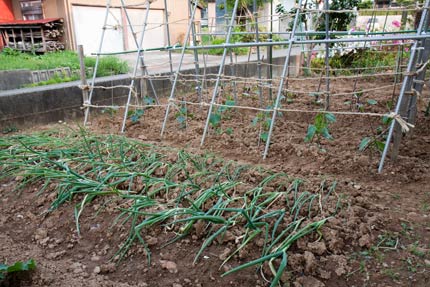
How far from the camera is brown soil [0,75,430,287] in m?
1.58

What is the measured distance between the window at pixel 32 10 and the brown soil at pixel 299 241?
24.4 ft

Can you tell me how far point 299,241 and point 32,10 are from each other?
9.16 meters

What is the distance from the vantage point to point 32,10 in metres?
8.74

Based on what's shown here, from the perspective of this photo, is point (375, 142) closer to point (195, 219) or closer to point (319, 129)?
point (319, 129)

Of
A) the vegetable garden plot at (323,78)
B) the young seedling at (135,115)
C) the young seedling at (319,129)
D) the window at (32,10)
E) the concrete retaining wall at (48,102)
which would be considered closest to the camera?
the vegetable garden plot at (323,78)

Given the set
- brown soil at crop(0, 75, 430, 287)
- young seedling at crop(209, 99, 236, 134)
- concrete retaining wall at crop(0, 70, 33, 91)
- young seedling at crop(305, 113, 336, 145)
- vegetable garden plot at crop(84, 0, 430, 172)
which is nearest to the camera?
brown soil at crop(0, 75, 430, 287)

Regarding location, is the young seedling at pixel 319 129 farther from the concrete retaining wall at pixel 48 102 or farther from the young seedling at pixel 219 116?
the concrete retaining wall at pixel 48 102

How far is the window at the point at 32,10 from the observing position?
28.3 ft

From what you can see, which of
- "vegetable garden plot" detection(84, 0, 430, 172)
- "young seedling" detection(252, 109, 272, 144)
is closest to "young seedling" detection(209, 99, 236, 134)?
"vegetable garden plot" detection(84, 0, 430, 172)

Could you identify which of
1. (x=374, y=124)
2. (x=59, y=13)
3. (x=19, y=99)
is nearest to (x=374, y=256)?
(x=374, y=124)

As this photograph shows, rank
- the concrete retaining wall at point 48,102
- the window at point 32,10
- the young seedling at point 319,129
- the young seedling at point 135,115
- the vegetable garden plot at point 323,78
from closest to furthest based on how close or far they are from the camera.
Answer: the vegetable garden plot at point 323,78
the young seedling at point 319,129
the concrete retaining wall at point 48,102
the young seedling at point 135,115
the window at point 32,10

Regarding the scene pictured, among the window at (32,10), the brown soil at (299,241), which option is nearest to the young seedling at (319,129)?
the brown soil at (299,241)

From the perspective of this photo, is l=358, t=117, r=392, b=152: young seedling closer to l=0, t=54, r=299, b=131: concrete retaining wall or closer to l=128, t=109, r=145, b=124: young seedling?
l=128, t=109, r=145, b=124: young seedling

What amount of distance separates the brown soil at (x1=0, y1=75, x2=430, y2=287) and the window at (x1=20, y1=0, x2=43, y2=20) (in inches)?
293
